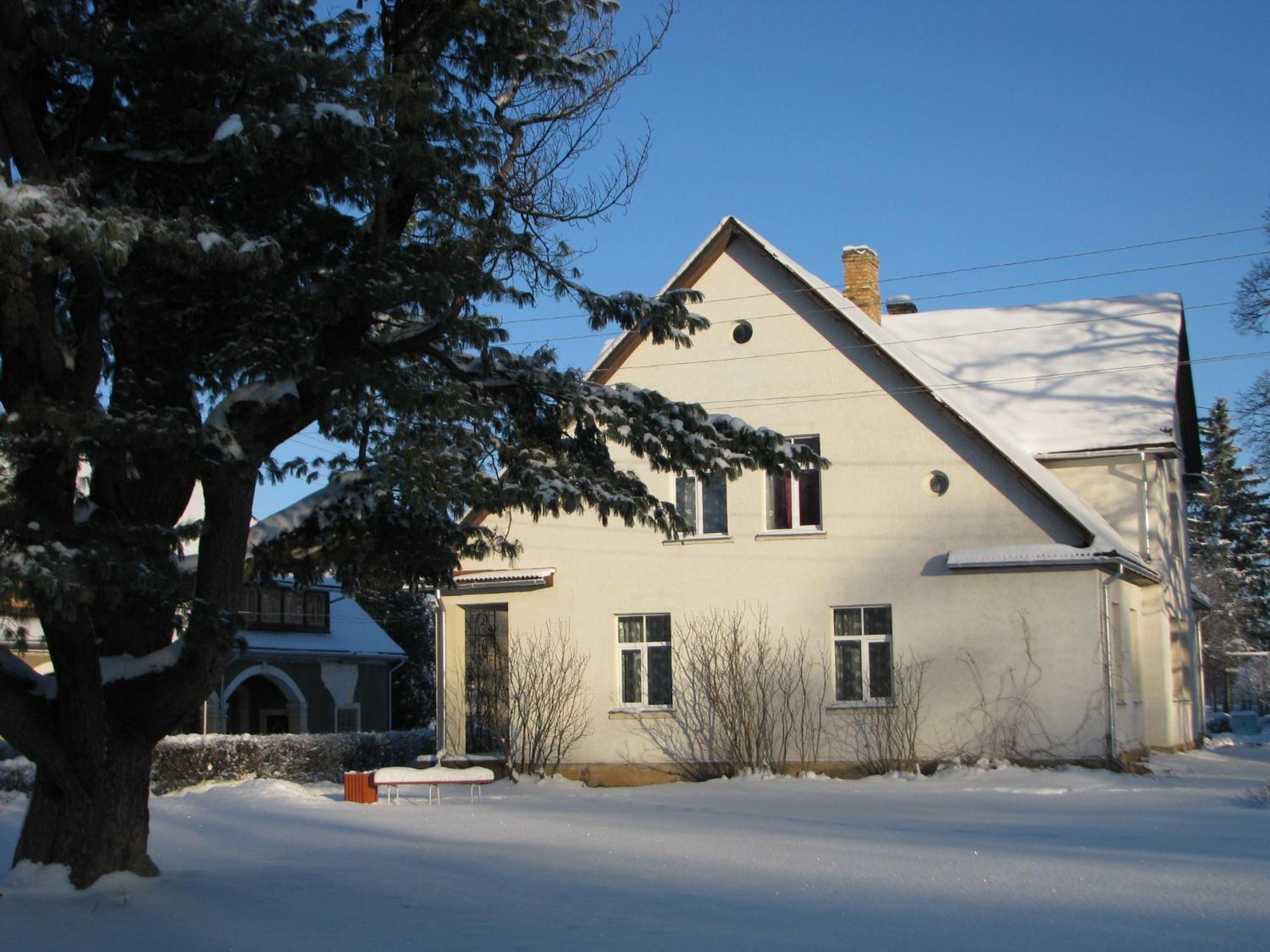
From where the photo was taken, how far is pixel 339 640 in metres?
37.8

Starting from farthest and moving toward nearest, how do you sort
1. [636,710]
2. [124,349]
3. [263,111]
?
1. [636,710]
2. [124,349]
3. [263,111]

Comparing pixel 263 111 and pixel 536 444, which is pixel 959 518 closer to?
pixel 536 444

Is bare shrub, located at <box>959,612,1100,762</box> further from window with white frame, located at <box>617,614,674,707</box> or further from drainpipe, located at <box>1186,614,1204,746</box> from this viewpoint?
drainpipe, located at <box>1186,614,1204,746</box>

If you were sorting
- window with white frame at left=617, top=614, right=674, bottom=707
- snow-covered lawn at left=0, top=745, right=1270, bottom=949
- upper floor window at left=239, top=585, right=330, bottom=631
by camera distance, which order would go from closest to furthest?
snow-covered lawn at left=0, top=745, right=1270, bottom=949 < window with white frame at left=617, top=614, right=674, bottom=707 < upper floor window at left=239, top=585, right=330, bottom=631

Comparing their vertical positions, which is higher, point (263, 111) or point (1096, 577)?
point (263, 111)

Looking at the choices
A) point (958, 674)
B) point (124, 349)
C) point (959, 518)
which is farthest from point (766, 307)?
point (124, 349)

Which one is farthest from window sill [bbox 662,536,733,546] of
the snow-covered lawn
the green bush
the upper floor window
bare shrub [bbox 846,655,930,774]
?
the upper floor window

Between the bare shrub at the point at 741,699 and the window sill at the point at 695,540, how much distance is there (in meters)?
1.21

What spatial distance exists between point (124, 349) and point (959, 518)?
44.4 feet

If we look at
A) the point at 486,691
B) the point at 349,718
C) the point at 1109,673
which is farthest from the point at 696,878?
the point at 349,718

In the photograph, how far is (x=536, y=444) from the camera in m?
11.7

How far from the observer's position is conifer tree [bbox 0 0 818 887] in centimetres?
887

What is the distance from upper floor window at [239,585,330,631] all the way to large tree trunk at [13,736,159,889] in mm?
24736

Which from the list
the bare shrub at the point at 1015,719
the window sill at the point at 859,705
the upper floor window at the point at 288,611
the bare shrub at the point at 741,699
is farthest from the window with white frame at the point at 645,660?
the upper floor window at the point at 288,611
